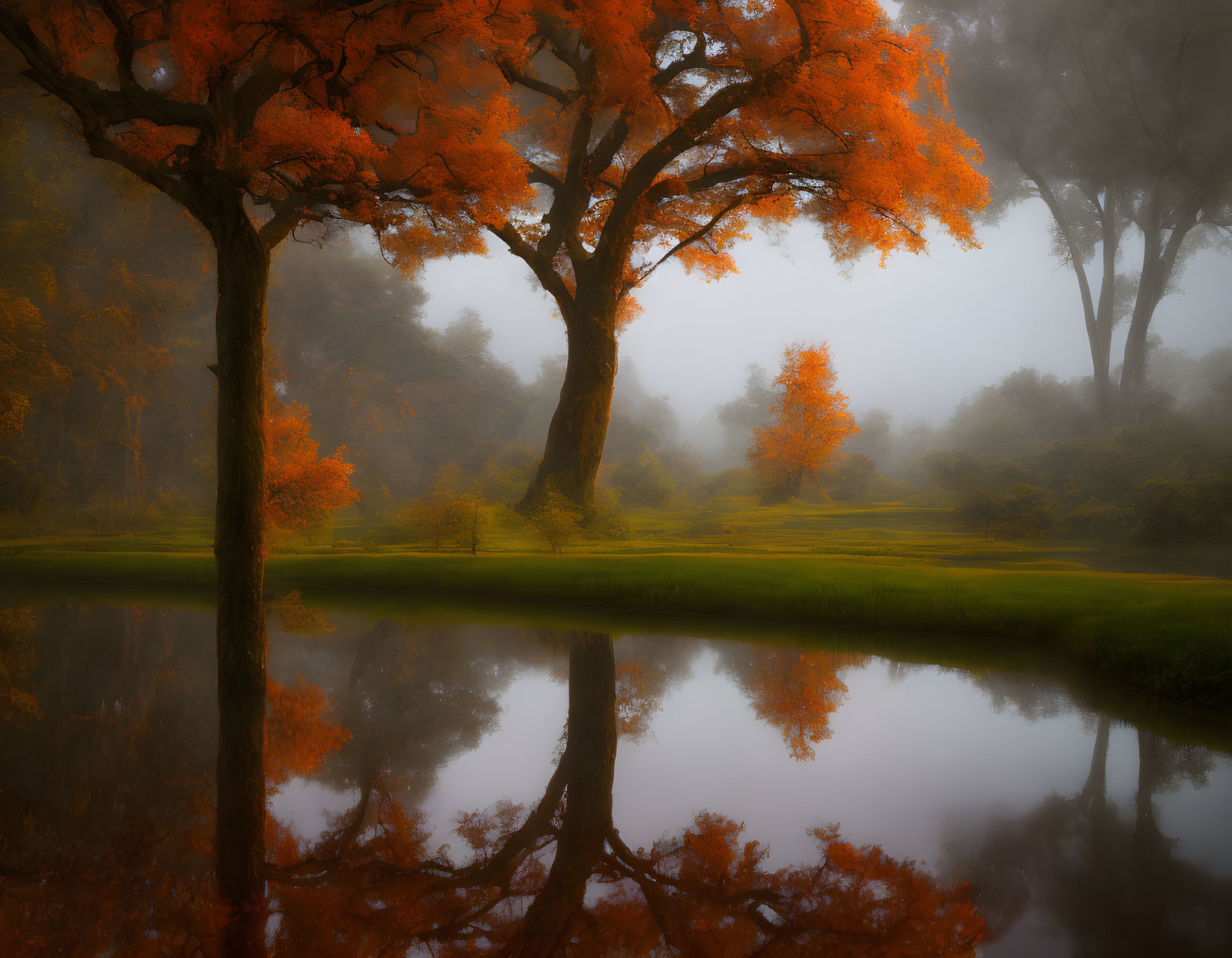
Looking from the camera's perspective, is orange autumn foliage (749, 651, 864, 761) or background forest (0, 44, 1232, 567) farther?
background forest (0, 44, 1232, 567)

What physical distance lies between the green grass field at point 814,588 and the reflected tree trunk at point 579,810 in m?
2.08

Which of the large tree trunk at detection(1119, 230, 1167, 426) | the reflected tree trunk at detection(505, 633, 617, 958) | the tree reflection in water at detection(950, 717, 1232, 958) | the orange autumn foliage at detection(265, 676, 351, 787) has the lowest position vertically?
the orange autumn foliage at detection(265, 676, 351, 787)

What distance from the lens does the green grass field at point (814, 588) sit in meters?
4.87

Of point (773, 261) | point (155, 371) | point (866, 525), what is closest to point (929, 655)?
point (866, 525)

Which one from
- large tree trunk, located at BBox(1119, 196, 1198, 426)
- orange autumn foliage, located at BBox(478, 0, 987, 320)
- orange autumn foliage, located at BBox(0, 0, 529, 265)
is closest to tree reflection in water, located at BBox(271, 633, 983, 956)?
orange autumn foliage, located at BBox(0, 0, 529, 265)

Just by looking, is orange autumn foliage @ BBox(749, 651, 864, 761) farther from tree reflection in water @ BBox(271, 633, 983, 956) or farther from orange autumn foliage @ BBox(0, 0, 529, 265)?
orange autumn foliage @ BBox(0, 0, 529, 265)

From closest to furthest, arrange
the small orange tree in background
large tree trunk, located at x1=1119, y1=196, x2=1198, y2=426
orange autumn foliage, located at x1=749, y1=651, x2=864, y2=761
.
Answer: orange autumn foliage, located at x1=749, y1=651, x2=864, y2=761
large tree trunk, located at x1=1119, y1=196, x2=1198, y2=426
the small orange tree in background

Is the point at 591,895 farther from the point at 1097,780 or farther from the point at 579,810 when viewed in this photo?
the point at 1097,780

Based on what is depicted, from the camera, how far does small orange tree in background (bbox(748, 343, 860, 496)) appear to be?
16812mm

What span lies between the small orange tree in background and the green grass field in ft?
18.8

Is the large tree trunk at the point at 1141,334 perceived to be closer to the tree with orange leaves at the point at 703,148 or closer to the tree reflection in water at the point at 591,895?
the tree with orange leaves at the point at 703,148

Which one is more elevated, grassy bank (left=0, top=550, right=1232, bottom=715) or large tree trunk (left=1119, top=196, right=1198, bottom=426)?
large tree trunk (left=1119, top=196, right=1198, bottom=426)

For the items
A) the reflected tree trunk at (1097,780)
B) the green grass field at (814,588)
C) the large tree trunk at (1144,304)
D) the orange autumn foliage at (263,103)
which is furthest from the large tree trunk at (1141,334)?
the orange autumn foliage at (263,103)

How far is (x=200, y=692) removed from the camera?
405 cm
